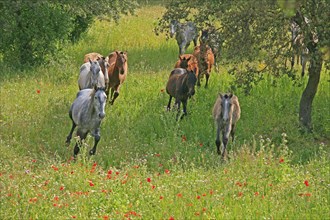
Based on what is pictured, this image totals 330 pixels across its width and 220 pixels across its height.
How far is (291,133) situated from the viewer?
15.8 metres

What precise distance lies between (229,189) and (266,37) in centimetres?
555

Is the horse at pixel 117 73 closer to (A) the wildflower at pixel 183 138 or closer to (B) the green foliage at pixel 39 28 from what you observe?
(A) the wildflower at pixel 183 138

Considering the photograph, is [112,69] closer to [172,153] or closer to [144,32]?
[172,153]

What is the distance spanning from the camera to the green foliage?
22422 millimetres

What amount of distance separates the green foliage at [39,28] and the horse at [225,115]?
9.55m

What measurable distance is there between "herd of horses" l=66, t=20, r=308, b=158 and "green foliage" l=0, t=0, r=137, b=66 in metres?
3.21

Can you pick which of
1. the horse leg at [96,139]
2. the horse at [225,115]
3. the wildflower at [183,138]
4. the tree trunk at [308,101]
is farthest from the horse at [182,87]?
the horse leg at [96,139]

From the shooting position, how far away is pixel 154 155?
13.8 m

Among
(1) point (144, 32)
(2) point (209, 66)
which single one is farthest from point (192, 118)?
(1) point (144, 32)

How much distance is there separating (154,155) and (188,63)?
638cm

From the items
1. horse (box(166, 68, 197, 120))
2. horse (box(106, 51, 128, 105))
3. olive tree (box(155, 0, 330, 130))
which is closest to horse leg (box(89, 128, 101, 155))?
olive tree (box(155, 0, 330, 130))

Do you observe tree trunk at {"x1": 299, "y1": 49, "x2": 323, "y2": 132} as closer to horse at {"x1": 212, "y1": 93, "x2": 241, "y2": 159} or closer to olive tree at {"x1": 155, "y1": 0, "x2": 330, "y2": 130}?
olive tree at {"x1": 155, "y1": 0, "x2": 330, "y2": 130}

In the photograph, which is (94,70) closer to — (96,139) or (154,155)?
(96,139)

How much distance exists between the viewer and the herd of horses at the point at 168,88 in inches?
536
